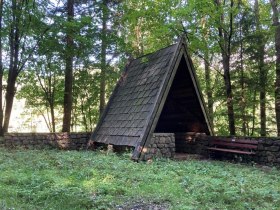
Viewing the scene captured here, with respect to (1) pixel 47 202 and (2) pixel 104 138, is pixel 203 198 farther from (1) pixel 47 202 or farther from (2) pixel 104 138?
(2) pixel 104 138

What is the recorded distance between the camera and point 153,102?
9.77 meters

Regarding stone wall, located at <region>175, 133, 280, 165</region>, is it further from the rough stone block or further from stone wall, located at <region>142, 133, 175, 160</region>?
stone wall, located at <region>142, 133, 175, 160</region>

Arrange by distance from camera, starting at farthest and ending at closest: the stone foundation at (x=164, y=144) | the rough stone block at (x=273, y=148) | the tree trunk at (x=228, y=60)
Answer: the tree trunk at (x=228, y=60) → the stone foundation at (x=164, y=144) → the rough stone block at (x=273, y=148)

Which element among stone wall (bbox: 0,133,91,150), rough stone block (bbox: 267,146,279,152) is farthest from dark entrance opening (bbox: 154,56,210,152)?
stone wall (bbox: 0,133,91,150)

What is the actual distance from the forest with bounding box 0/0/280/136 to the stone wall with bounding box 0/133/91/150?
5.35ft

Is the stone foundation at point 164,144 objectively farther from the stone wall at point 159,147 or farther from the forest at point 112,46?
the forest at point 112,46

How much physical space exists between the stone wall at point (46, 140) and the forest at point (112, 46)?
64.1 inches

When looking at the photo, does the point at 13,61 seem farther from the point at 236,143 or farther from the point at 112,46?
the point at 236,143

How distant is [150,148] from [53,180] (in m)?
4.22

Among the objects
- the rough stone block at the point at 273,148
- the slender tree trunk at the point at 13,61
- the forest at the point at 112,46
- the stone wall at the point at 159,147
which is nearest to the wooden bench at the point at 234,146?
the rough stone block at the point at 273,148

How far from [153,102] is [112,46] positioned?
5.50m

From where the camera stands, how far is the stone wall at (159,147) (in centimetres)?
942

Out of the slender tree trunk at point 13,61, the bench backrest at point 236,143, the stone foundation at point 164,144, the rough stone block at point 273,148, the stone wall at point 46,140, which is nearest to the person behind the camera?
the rough stone block at point 273,148

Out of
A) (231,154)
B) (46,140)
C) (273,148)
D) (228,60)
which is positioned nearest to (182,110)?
(231,154)
